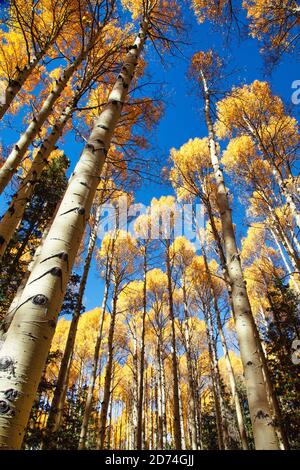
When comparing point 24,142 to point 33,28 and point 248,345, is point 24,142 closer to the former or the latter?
point 248,345

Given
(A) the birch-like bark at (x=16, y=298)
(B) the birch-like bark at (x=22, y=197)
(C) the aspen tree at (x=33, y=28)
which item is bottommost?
(A) the birch-like bark at (x=16, y=298)

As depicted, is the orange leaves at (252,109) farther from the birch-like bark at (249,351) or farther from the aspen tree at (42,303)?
the aspen tree at (42,303)

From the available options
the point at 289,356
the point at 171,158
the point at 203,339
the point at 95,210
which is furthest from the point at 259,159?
the point at 203,339

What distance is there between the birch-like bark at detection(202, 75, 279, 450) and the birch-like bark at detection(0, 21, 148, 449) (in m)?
2.38

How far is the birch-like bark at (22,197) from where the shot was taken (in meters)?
3.40

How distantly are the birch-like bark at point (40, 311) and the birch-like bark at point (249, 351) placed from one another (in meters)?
2.38

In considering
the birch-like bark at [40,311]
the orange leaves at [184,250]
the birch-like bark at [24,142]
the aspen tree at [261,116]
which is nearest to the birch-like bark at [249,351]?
the birch-like bark at [40,311]

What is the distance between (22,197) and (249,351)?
11.9 feet

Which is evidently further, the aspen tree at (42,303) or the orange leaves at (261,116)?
the orange leaves at (261,116)

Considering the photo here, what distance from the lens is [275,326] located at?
40.9ft

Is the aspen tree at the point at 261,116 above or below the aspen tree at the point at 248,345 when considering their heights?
above

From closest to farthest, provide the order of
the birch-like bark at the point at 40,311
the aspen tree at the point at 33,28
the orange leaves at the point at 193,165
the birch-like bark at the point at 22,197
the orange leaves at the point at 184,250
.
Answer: the birch-like bark at the point at 40,311
the birch-like bark at the point at 22,197
the aspen tree at the point at 33,28
the orange leaves at the point at 193,165
the orange leaves at the point at 184,250

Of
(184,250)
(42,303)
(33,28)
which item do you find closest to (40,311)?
(42,303)
